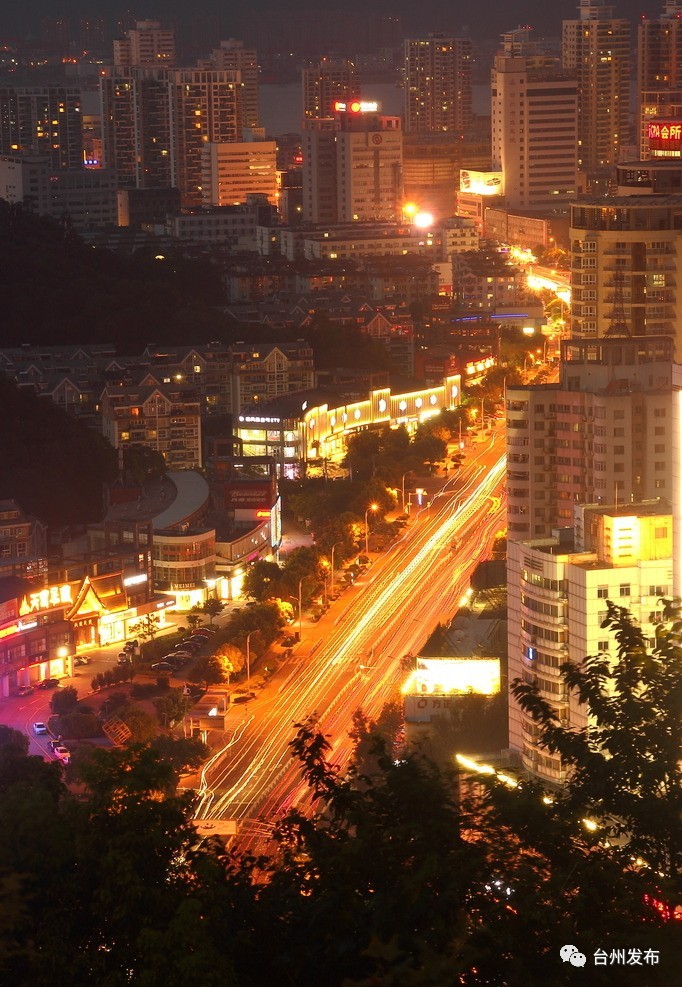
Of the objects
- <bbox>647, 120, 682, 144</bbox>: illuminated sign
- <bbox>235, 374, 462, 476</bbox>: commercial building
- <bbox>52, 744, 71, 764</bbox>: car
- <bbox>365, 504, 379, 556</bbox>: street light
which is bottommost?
<bbox>52, 744, 71, 764</bbox>: car

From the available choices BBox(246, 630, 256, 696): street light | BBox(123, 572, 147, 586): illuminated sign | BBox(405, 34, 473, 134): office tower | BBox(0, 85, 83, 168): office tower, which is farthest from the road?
BBox(0, 85, 83, 168): office tower

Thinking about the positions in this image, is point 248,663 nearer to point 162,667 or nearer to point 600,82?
point 162,667

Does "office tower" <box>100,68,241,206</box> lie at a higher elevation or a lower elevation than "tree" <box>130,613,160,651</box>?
higher

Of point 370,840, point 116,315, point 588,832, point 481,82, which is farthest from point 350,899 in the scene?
point 481,82

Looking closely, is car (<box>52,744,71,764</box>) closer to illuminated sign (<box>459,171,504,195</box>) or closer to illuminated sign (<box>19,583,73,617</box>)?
illuminated sign (<box>19,583,73,617</box>)

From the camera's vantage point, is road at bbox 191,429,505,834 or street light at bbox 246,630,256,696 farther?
street light at bbox 246,630,256,696

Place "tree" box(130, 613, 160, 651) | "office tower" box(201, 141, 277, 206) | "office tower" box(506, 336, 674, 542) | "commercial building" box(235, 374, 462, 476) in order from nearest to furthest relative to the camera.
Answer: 1. "office tower" box(506, 336, 674, 542)
2. "tree" box(130, 613, 160, 651)
3. "commercial building" box(235, 374, 462, 476)
4. "office tower" box(201, 141, 277, 206)

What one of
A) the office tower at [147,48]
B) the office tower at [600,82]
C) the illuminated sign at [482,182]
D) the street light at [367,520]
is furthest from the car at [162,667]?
the office tower at [147,48]

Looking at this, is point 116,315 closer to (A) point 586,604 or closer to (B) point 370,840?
(A) point 586,604
